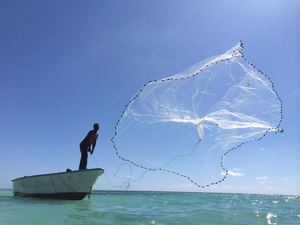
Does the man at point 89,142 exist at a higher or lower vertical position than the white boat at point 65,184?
higher

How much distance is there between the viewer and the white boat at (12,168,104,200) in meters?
17.8

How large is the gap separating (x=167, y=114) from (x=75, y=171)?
6.88 m

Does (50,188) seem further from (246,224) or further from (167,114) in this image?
(246,224)

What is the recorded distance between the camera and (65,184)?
18.5 m

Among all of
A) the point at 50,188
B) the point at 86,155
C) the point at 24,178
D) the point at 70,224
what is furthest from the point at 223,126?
the point at 24,178

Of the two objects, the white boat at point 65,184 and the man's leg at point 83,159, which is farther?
the white boat at point 65,184

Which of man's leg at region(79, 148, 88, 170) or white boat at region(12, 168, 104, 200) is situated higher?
man's leg at region(79, 148, 88, 170)

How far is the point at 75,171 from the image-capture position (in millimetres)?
17531

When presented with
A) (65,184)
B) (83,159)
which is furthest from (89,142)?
(65,184)

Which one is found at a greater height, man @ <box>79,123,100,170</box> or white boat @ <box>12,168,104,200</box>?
man @ <box>79,123,100,170</box>

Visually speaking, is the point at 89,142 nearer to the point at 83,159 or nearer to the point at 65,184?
the point at 83,159

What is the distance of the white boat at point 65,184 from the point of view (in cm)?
1775

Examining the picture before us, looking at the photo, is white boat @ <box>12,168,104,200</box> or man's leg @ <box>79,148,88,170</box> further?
white boat @ <box>12,168,104,200</box>

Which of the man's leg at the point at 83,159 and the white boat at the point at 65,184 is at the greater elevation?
the man's leg at the point at 83,159
